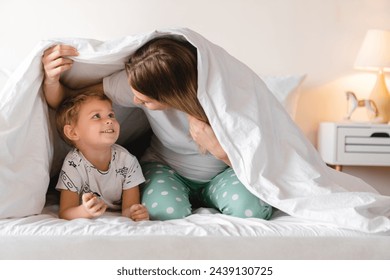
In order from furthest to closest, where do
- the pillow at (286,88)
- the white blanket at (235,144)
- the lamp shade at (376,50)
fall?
the lamp shade at (376,50), the pillow at (286,88), the white blanket at (235,144)

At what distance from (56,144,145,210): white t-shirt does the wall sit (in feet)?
4.95

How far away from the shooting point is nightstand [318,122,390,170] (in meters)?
2.80

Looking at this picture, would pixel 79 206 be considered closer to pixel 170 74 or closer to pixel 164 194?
pixel 164 194

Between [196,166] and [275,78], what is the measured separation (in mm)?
1107

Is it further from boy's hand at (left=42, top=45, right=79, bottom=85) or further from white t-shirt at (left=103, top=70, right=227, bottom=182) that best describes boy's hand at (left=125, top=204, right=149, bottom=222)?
boy's hand at (left=42, top=45, right=79, bottom=85)

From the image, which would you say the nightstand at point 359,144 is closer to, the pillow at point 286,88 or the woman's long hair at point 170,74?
the pillow at point 286,88

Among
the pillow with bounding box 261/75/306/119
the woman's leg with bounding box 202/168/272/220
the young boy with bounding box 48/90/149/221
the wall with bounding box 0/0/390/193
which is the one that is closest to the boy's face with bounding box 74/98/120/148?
the young boy with bounding box 48/90/149/221

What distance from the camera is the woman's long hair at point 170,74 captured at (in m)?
1.44

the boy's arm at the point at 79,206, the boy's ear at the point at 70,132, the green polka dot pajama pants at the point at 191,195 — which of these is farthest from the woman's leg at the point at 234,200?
the boy's ear at the point at 70,132

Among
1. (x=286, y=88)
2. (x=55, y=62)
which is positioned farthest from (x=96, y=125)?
(x=286, y=88)

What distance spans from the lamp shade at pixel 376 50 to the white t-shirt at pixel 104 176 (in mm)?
1795

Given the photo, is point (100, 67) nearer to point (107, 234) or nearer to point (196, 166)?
point (196, 166)

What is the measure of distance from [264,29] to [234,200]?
179 cm
